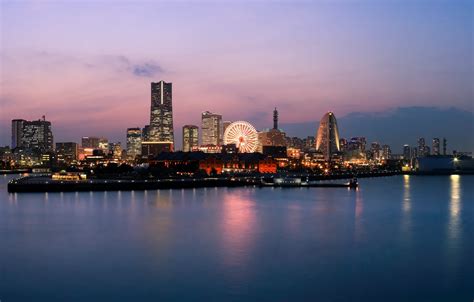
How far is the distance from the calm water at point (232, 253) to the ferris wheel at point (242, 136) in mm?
45275

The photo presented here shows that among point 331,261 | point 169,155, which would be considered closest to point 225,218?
point 331,261

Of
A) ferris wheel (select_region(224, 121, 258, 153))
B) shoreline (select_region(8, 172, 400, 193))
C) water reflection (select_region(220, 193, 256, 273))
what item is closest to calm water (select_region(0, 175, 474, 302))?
water reflection (select_region(220, 193, 256, 273))

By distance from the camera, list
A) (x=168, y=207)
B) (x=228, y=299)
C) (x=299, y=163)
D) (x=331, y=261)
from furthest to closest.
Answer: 1. (x=299, y=163)
2. (x=168, y=207)
3. (x=331, y=261)
4. (x=228, y=299)

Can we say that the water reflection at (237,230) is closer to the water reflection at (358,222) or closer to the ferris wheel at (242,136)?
the water reflection at (358,222)

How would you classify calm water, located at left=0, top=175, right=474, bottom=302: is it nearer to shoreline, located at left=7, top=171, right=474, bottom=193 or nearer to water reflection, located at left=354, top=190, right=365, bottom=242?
water reflection, located at left=354, top=190, right=365, bottom=242

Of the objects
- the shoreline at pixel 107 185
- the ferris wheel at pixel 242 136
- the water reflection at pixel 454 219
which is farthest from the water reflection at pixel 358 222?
the ferris wheel at pixel 242 136

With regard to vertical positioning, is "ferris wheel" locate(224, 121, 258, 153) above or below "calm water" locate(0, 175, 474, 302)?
above

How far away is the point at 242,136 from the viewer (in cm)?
7962

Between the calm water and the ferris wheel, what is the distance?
149 feet

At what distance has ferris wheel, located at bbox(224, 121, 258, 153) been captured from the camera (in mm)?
79500

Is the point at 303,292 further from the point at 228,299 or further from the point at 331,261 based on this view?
the point at 331,261

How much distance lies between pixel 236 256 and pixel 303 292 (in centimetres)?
497

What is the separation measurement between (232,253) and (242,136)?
61011 mm

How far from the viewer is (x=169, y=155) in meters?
82.9
